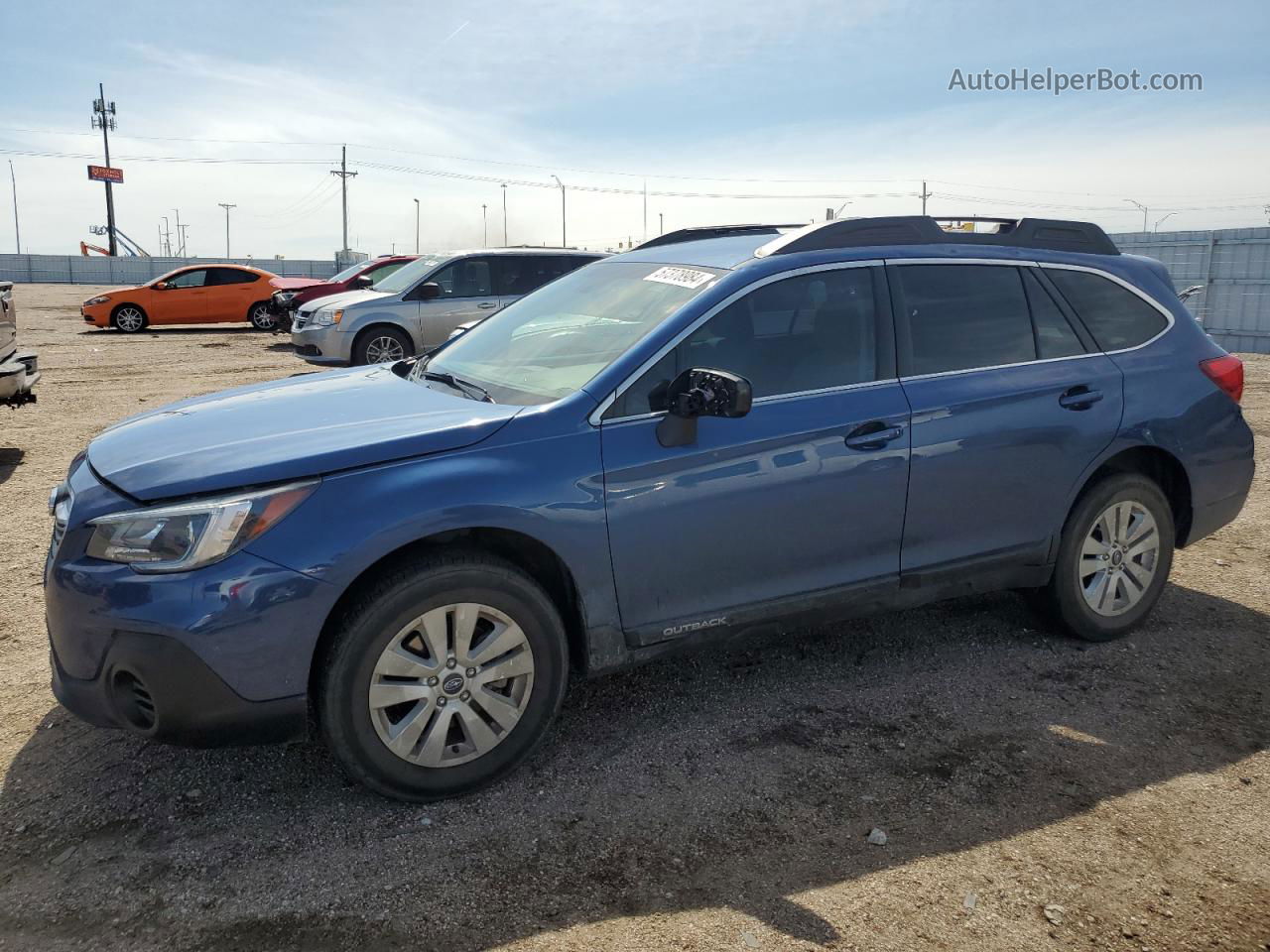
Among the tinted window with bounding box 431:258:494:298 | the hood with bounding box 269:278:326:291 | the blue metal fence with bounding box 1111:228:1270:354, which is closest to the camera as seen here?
the tinted window with bounding box 431:258:494:298

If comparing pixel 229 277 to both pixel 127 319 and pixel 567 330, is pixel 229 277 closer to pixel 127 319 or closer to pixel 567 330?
pixel 127 319

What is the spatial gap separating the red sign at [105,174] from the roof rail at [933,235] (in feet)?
243

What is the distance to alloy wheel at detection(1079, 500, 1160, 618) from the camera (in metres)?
4.50

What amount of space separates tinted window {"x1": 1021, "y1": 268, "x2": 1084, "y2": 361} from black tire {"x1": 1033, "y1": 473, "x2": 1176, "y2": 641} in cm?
62

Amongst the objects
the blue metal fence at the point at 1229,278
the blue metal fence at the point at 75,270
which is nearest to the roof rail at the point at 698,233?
the blue metal fence at the point at 1229,278

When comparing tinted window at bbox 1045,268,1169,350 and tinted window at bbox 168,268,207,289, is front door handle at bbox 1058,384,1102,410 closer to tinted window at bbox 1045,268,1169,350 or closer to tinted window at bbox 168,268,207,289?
tinted window at bbox 1045,268,1169,350

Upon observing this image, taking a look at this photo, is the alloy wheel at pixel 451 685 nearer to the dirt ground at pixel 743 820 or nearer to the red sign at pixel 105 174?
the dirt ground at pixel 743 820

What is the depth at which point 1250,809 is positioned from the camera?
329 cm

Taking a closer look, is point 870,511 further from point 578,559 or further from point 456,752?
point 456,752

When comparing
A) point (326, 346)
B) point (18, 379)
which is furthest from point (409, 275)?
point (18, 379)

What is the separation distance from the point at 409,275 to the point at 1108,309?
11.0 meters

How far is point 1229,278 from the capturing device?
19656mm

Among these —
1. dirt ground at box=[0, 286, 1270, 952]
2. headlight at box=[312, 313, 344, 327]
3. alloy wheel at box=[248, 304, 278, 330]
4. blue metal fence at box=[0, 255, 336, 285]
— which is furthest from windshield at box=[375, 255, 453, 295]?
blue metal fence at box=[0, 255, 336, 285]

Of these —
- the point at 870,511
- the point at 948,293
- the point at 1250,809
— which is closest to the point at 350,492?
the point at 870,511
